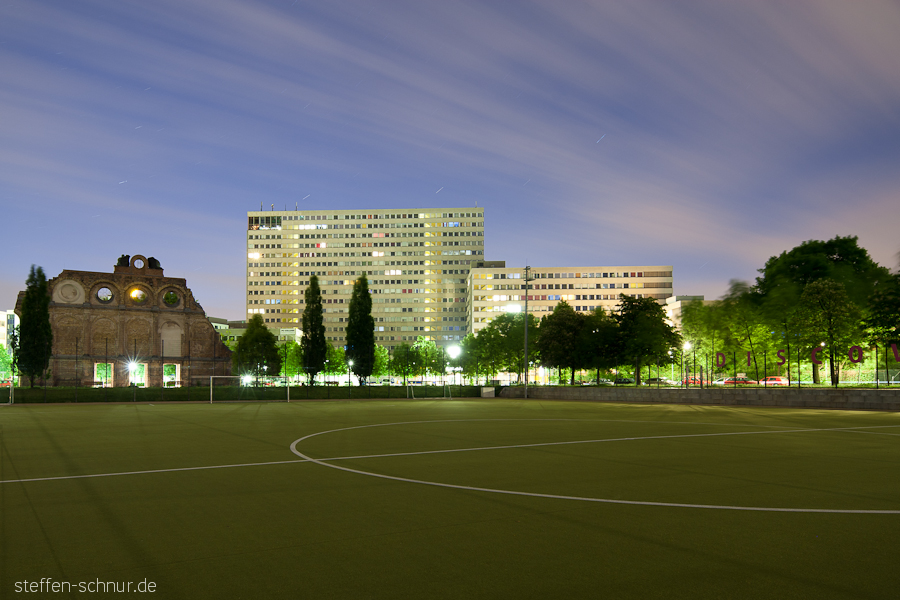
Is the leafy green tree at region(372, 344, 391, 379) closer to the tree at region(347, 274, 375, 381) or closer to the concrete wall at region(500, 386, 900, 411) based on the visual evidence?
the tree at region(347, 274, 375, 381)

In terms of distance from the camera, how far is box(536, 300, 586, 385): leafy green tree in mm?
72312

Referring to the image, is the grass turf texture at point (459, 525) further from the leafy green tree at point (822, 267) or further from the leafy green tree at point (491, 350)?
the leafy green tree at point (491, 350)

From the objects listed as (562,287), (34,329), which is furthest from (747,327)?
(562,287)

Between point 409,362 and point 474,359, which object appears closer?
point 474,359

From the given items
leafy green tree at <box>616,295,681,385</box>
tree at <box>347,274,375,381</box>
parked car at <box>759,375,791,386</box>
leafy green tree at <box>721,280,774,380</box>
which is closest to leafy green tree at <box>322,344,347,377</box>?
tree at <box>347,274,375,381</box>

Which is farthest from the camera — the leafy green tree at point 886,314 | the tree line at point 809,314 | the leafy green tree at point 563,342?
the leafy green tree at point 563,342

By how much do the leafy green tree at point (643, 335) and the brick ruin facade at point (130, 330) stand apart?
171ft

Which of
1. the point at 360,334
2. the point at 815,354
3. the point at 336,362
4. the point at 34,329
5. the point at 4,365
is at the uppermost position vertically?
the point at 34,329

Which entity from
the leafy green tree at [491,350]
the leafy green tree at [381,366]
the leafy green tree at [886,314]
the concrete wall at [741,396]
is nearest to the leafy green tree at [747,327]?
the concrete wall at [741,396]

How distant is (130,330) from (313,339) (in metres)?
25.2

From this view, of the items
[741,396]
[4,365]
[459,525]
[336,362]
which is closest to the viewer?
[459,525]

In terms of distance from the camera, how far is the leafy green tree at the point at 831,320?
156ft

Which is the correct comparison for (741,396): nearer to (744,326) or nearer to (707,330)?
(744,326)

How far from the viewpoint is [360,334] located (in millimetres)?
82812
